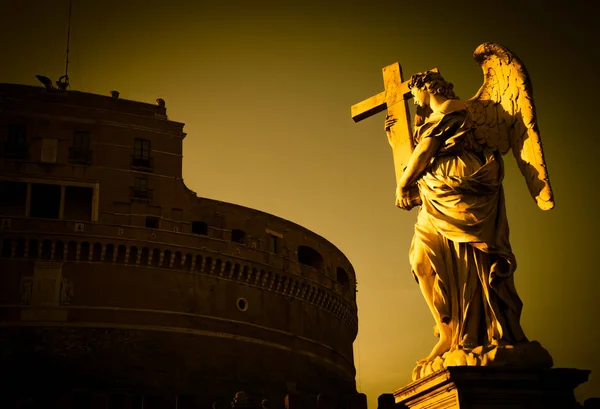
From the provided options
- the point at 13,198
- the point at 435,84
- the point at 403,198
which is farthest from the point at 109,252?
the point at 435,84

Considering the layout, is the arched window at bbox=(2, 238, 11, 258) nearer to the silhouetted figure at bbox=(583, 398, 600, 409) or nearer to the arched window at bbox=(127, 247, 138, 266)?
the arched window at bbox=(127, 247, 138, 266)

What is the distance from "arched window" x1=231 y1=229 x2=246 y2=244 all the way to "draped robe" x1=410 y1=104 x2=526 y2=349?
→ 30896 millimetres

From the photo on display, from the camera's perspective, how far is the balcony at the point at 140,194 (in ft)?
109

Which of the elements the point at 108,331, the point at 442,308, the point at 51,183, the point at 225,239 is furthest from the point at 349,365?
the point at 442,308

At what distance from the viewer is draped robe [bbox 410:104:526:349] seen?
4.88 m

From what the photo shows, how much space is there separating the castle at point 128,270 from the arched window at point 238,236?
0.17ft

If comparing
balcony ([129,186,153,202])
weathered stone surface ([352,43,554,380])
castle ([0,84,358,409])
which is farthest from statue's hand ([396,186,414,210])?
balcony ([129,186,153,202])

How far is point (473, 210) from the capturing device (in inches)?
195

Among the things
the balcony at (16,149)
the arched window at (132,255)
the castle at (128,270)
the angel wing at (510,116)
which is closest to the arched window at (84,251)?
the castle at (128,270)

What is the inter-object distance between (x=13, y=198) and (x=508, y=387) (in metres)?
30.5

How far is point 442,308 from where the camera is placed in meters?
5.02

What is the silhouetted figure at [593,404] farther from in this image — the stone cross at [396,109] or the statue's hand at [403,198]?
the stone cross at [396,109]

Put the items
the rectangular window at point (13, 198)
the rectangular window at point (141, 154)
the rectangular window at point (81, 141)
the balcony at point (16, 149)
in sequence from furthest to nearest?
the rectangular window at point (141, 154), the rectangular window at point (81, 141), the balcony at point (16, 149), the rectangular window at point (13, 198)

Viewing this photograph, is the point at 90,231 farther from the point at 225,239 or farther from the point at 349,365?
the point at 349,365
